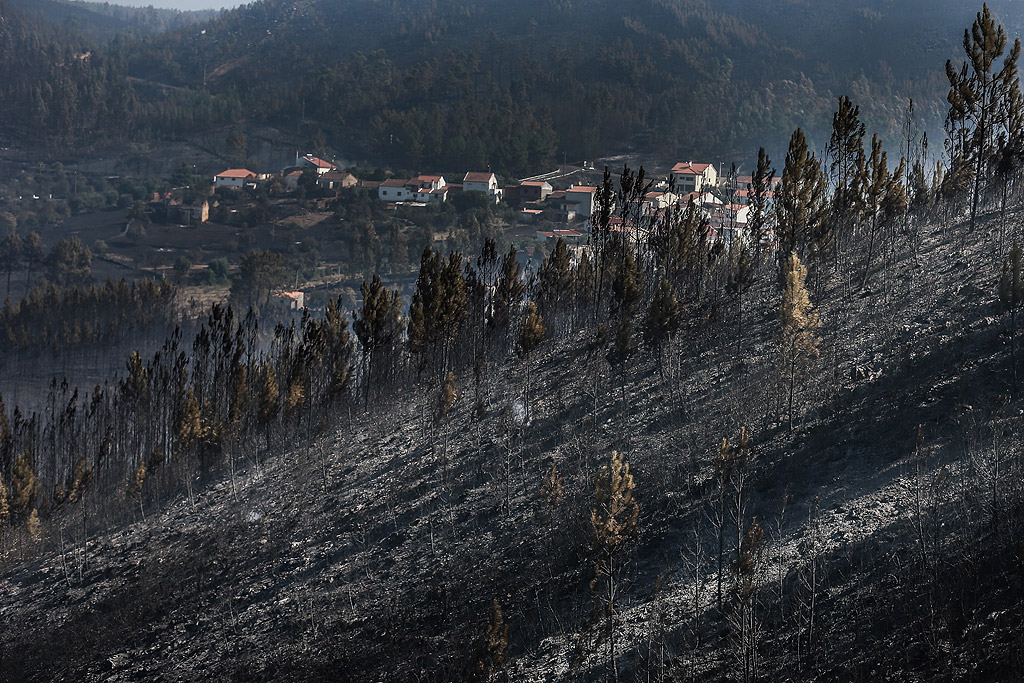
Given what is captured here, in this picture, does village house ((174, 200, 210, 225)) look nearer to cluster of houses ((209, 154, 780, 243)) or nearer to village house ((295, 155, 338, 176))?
cluster of houses ((209, 154, 780, 243))

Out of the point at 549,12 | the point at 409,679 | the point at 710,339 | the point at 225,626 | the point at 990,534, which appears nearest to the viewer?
the point at 990,534

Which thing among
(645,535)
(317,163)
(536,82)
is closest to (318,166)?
(317,163)

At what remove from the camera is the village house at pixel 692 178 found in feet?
281

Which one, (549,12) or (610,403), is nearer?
(610,403)

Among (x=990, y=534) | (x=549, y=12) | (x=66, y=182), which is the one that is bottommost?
(x=66, y=182)

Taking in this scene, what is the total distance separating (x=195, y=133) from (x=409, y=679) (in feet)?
412

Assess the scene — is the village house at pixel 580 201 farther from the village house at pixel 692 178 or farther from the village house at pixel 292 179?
the village house at pixel 292 179

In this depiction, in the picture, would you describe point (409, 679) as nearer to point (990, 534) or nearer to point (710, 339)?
point (990, 534)

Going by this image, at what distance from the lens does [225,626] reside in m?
22.1

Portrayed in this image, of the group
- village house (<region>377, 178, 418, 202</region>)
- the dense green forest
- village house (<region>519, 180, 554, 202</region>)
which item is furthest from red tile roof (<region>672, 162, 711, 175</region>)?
village house (<region>377, 178, 418, 202</region>)

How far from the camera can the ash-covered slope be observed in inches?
637

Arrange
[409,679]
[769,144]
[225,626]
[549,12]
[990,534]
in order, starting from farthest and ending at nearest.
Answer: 1. [549,12]
2. [769,144]
3. [225,626]
4. [409,679]
5. [990,534]

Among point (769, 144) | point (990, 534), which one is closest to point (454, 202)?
point (769, 144)

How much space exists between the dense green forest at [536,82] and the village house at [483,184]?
10.0 metres
